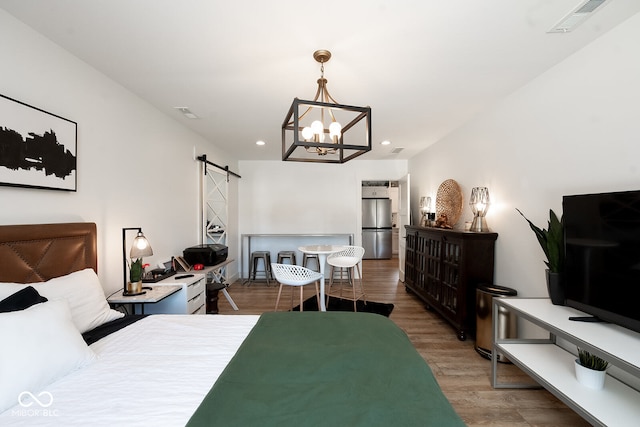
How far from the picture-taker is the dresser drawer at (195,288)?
100 inches

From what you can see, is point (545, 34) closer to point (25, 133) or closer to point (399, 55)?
point (399, 55)

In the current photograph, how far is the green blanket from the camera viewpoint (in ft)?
2.86

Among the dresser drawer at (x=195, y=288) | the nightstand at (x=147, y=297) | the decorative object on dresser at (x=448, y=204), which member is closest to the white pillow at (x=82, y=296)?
the nightstand at (x=147, y=297)

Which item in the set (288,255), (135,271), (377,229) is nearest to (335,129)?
(135,271)

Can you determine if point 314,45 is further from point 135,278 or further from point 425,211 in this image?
point 425,211

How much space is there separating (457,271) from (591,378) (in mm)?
1342

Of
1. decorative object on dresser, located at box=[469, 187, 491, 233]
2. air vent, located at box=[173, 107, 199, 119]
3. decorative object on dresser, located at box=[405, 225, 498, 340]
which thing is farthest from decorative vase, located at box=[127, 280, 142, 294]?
decorative object on dresser, located at box=[469, 187, 491, 233]

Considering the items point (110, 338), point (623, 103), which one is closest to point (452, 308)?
point (623, 103)

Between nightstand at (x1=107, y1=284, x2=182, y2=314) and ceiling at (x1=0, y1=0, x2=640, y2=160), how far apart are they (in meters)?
1.81

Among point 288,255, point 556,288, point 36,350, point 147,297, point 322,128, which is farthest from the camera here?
point 288,255

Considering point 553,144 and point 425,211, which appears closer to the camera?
point 553,144

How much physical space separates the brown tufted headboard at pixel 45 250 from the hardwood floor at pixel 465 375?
203cm

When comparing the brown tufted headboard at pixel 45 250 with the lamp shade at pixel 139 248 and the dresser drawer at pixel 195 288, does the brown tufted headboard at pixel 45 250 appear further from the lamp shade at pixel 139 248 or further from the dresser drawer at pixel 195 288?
the dresser drawer at pixel 195 288

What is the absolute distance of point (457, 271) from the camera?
9.20ft
